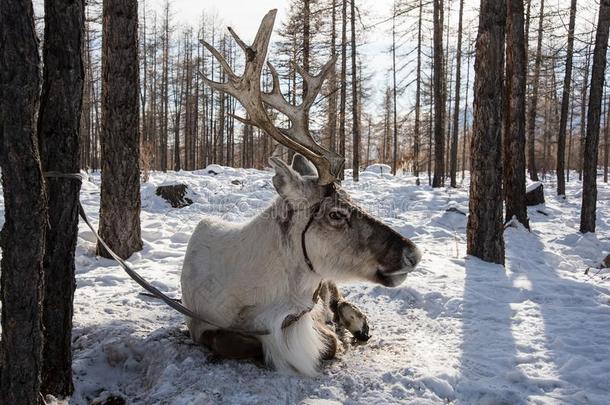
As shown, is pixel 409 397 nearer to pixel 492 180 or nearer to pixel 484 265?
pixel 484 265

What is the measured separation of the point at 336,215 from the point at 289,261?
433 millimetres

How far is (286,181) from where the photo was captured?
9.91ft

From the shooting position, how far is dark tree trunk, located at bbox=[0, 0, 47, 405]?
1.84 meters

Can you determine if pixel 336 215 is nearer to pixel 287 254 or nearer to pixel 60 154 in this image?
pixel 287 254

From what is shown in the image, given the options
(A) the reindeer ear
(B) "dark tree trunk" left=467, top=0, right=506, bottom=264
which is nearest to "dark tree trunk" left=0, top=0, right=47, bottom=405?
(A) the reindeer ear

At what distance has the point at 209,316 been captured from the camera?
3172mm

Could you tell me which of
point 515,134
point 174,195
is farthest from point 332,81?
point 515,134

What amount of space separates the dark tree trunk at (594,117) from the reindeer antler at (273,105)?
29.6 ft

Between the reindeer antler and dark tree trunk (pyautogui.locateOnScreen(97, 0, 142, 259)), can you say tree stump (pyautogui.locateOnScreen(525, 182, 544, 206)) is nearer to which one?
dark tree trunk (pyautogui.locateOnScreen(97, 0, 142, 259))

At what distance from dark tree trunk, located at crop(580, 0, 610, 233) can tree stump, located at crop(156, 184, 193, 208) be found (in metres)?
9.23

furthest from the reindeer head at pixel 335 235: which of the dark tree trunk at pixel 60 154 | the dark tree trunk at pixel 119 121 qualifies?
the dark tree trunk at pixel 119 121

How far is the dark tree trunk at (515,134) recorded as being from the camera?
10.2 m

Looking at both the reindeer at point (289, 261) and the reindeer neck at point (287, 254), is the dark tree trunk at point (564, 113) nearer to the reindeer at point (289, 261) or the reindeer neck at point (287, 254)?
→ the reindeer at point (289, 261)

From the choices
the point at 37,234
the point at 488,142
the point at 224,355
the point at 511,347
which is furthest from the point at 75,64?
the point at 488,142
